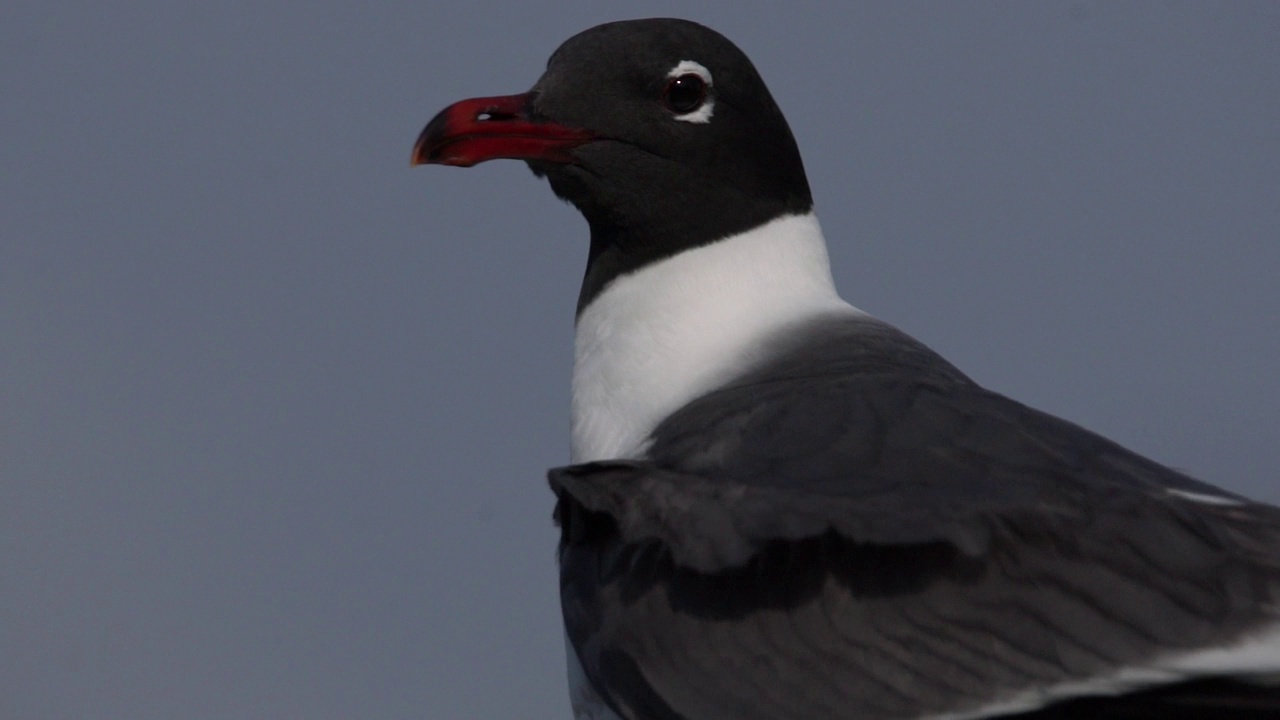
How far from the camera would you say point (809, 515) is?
3887mm

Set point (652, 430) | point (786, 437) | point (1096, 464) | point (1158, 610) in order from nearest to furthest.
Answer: point (1158, 610), point (1096, 464), point (786, 437), point (652, 430)

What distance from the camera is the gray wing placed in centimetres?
354

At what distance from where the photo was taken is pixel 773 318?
210 inches

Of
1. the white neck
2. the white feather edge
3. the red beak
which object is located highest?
the red beak

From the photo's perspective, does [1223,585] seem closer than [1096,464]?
Yes

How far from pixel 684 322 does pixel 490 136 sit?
2.49 feet

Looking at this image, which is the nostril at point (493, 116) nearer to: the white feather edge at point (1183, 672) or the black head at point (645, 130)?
the black head at point (645, 130)

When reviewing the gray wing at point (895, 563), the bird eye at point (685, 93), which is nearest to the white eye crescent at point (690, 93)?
the bird eye at point (685, 93)

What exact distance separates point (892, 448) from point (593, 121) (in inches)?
67.1

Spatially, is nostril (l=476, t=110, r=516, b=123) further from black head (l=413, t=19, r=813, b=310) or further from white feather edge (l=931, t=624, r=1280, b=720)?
white feather edge (l=931, t=624, r=1280, b=720)

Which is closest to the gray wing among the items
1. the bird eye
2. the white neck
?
the white neck

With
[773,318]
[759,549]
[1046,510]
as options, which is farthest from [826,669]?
[773,318]

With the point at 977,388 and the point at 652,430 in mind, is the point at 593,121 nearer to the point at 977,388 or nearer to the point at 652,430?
the point at 652,430

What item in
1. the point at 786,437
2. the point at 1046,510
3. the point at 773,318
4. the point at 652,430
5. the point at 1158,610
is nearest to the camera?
the point at 1158,610
